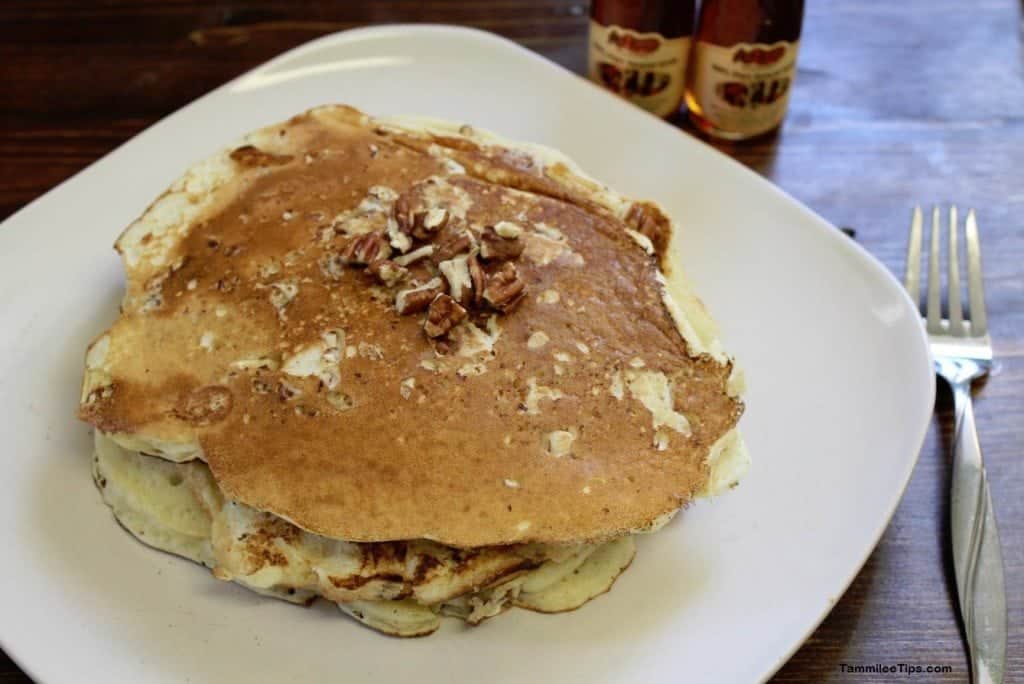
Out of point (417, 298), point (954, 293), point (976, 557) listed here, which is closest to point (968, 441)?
point (976, 557)

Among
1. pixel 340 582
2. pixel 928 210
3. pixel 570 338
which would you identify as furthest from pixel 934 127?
pixel 340 582

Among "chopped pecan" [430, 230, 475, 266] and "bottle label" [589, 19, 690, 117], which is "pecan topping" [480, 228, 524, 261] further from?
"bottle label" [589, 19, 690, 117]

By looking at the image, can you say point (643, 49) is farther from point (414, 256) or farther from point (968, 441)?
point (968, 441)

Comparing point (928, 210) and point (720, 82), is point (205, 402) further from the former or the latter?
point (928, 210)

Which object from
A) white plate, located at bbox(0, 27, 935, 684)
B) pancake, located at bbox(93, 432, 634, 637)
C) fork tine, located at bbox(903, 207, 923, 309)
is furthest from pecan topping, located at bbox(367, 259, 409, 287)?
fork tine, located at bbox(903, 207, 923, 309)

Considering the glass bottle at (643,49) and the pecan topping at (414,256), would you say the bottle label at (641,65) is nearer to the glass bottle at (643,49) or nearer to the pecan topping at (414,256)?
the glass bottle at (643,49)

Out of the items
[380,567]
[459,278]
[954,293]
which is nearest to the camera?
[380,567]
